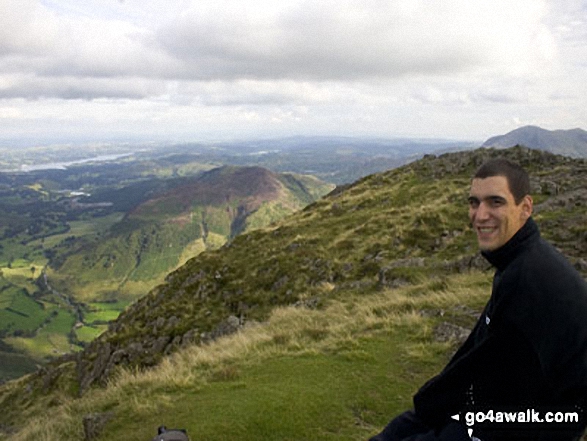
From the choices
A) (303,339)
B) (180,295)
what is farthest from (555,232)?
(180,295)

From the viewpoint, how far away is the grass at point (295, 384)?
888 centimetres

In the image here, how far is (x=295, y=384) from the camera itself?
10742 millimetres

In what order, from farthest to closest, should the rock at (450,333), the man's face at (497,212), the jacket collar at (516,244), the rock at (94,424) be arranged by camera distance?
the rock at (450,333)
the rock at (94,424)
the man's face at (497,212)
the jacket collar at (516,244)

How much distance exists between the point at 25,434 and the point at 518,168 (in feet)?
44.0

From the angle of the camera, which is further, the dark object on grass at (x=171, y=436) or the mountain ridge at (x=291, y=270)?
the mountain ridge at (x=291, y=270)

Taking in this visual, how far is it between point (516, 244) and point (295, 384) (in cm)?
783

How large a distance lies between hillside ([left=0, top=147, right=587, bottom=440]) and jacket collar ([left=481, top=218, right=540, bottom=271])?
5.49m

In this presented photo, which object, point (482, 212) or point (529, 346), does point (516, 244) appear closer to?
point (482, 212)

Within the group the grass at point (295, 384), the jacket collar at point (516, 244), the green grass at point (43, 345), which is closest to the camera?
the jacket collar at point (516, 244)

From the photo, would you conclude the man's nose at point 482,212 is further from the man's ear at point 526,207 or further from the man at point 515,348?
the man's ear at point 526,207

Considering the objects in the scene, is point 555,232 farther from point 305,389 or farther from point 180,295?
point 180,295

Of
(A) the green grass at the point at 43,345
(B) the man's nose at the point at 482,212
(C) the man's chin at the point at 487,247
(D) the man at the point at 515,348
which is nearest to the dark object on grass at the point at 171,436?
(D) the man at the point at 515,348

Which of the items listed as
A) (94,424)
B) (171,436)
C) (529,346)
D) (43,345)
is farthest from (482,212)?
(43,345)

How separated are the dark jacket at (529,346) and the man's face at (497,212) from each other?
0.30 ft
